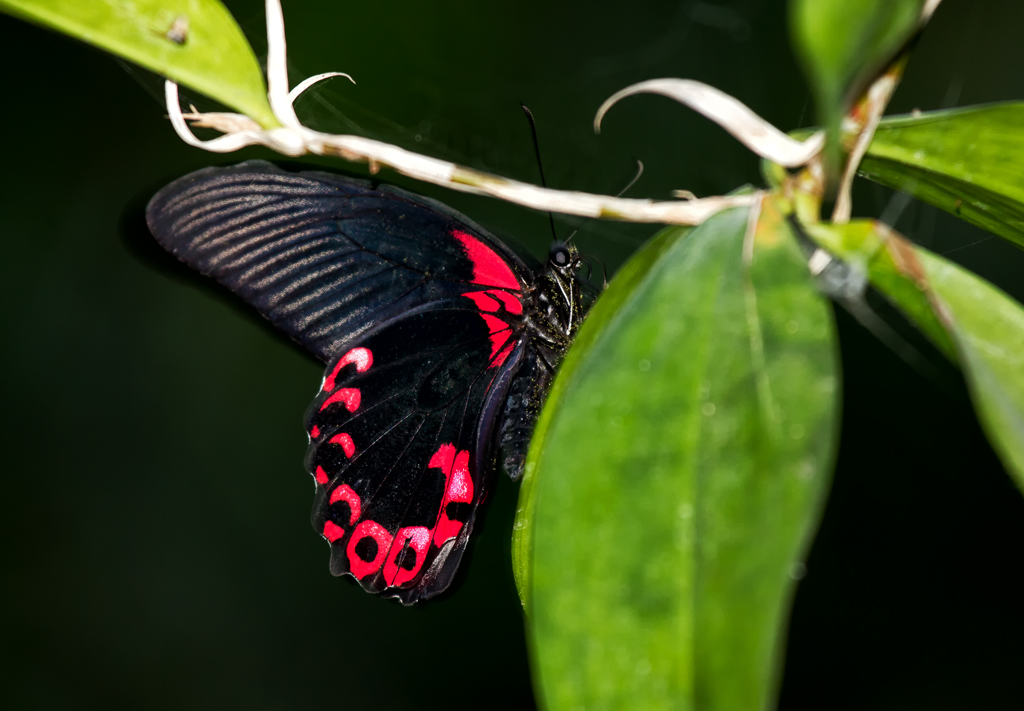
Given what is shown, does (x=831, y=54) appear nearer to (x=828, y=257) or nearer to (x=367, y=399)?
(x=828, y=257)

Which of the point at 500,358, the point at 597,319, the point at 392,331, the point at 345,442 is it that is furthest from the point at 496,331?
the point at 597,319

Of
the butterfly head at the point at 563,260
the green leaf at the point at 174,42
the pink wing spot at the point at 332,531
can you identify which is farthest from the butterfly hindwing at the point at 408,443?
the green leaf at the point at 174,42

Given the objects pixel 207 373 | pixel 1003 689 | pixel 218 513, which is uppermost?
pixel 207 373

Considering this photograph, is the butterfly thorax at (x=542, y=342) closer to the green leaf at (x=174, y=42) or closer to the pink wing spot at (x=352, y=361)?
the pink wing spot at (x=352, y=361)

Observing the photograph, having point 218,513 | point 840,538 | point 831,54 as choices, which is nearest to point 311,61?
point 218,513

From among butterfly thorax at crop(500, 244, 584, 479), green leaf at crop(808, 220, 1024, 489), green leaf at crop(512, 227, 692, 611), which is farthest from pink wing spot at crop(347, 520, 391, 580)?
green leaf at crop(808, 220, 1024, 489)
